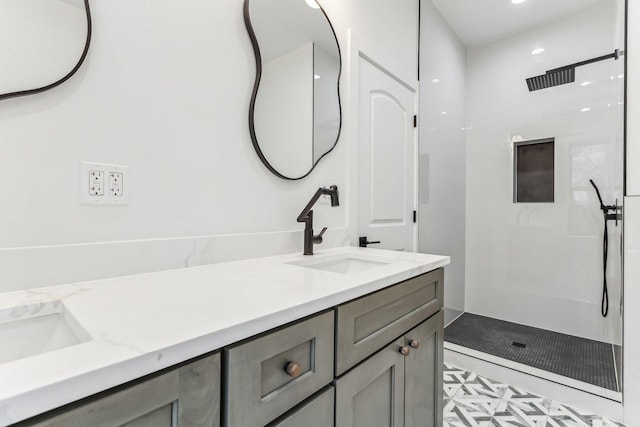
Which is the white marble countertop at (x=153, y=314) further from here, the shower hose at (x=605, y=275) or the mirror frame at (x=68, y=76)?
the shower hose at (x=605, y=275)

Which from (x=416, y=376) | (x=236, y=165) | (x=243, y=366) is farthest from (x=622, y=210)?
(x=243, y=366)

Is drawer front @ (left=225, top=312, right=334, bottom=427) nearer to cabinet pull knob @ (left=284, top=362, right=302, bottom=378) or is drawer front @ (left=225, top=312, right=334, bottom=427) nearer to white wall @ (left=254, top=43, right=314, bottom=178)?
cabinet pull knob @ (left=284, top=362, right=302, bottom=378)

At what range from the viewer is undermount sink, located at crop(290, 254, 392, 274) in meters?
1.29

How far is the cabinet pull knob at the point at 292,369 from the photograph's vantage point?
0.63 m

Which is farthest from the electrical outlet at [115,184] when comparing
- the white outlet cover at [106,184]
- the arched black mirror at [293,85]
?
the arched black mirror at [293,85]

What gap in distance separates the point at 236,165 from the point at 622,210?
6.57ft

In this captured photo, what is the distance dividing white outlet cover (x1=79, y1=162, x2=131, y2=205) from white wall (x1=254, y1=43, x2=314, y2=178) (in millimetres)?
498

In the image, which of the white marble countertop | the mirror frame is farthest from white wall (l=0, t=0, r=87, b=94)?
the white marble countertop

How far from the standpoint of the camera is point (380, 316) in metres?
0.91

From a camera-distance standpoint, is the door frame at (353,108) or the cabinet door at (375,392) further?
the door frame at (353,108)

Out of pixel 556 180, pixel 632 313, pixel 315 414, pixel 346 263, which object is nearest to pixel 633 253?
pixel 632 313

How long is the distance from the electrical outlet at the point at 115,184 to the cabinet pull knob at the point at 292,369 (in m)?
0.66

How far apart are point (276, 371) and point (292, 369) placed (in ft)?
0.11

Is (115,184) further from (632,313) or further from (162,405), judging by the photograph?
(632,313)
